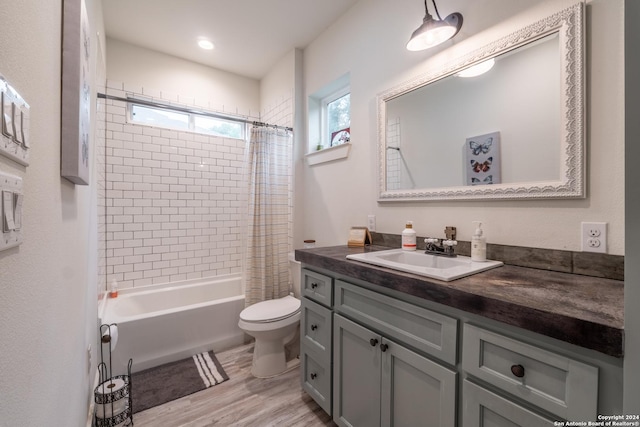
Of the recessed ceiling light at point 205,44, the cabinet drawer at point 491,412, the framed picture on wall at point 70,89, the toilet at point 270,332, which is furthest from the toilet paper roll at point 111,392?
the recessed ceiling light at point 205,44

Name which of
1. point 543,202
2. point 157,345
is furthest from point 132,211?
point 543,202

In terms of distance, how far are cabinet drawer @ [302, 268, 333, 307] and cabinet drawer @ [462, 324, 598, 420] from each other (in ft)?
2.37

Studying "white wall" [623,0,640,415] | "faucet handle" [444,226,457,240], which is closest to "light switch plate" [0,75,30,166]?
"white wall" [623,0,640,415]

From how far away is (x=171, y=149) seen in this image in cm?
283

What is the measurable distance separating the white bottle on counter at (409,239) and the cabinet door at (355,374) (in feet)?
1.88

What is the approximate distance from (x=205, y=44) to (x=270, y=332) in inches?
106

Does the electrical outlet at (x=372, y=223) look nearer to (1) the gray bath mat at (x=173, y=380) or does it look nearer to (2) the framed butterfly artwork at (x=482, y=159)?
(2) the framed butterfly artwork at (x=482, y=159)

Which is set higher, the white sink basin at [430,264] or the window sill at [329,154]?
the window sill at [329,154]

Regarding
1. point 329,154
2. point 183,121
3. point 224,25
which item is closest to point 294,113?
point 329,154

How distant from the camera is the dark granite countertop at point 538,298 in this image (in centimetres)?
63

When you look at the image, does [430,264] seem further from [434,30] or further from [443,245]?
[434,30]

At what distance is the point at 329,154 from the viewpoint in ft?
7.66

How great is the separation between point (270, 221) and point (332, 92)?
133 cm

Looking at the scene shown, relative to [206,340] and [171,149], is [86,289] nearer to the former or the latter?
[206,340]
